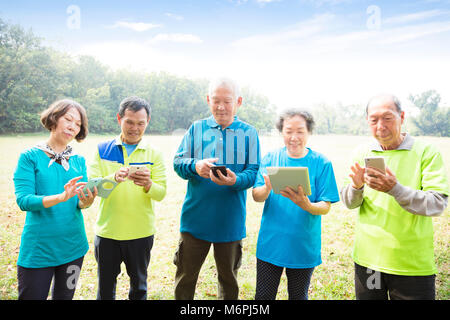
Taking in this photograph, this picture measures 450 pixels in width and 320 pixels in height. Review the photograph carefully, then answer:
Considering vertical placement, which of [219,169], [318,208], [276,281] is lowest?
[276,281]

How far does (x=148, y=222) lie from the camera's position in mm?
2531

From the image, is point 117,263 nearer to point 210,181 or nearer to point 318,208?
point 210,181

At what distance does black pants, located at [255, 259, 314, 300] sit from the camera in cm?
226

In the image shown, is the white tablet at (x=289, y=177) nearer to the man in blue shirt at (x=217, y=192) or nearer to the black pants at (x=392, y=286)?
the man in blue shirt at (x=217, y=192)

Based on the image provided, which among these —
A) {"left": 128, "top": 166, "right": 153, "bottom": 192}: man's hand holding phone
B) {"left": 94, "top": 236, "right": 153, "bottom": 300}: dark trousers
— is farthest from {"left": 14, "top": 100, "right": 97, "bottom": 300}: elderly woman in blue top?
{"left": 128, "top": 166, "right": 153, "bottom": 192}: man's hand holding phone

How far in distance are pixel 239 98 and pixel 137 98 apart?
0.99 meters

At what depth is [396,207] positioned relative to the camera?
2.05 meters

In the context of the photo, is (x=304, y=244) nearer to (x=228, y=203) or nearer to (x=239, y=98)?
(x=228, y=203)

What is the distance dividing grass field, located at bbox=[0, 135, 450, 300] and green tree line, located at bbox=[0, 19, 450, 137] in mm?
559

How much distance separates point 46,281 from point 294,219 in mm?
2094

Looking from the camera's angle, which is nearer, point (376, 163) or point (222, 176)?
point (376, 163)

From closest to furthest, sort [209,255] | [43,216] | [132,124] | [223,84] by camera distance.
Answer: [43,216] < [223,84] < [132,124] < [209,255]

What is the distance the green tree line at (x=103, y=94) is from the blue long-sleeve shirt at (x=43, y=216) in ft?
8.18

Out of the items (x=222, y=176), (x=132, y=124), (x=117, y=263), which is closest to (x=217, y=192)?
(x=222, y=176)
